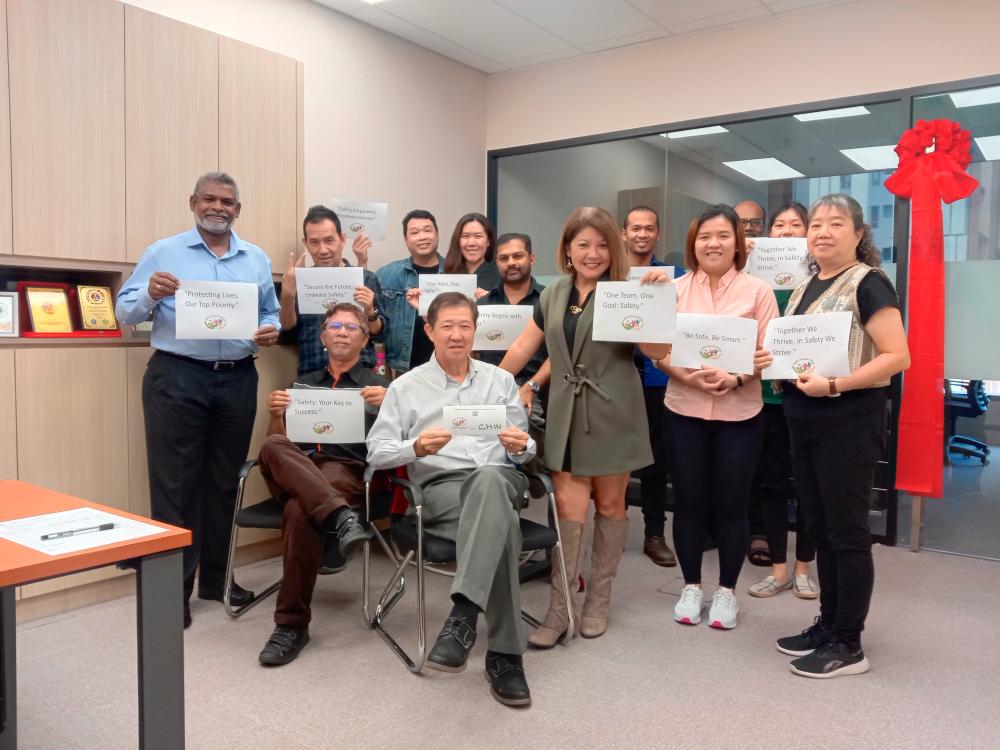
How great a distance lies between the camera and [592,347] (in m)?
3.04

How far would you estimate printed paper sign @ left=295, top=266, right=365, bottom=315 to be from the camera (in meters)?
3.74

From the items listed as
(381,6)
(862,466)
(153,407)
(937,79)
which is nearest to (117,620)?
(153,407)

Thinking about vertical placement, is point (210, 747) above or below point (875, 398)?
below

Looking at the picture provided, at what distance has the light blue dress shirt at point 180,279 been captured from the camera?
3256 millimetres

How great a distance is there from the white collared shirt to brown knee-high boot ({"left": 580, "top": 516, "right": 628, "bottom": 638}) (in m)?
0.46

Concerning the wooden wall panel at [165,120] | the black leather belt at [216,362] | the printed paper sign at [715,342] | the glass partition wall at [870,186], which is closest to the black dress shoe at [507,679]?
the printed paper sign at [715,342]

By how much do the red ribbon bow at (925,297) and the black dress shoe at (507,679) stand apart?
2.77m

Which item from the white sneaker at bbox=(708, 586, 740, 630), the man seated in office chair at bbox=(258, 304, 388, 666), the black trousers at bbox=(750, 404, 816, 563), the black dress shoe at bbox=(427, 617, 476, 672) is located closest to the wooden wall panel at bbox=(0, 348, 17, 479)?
the man seated in office chair at bbox=(258, 304, 388, 666)

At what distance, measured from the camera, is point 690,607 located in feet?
10.9

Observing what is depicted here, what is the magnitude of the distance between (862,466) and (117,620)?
297 cm

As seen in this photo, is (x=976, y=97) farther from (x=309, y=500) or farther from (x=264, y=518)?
(x=264, y=518)

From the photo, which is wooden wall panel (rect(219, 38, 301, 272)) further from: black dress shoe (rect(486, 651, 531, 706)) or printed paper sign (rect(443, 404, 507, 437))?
black dress shoe (rect(486, 651, 531, 706))

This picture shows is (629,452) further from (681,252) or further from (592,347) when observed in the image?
(681,252)

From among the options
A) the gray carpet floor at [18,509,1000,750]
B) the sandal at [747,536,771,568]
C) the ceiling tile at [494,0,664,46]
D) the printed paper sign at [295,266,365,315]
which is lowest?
the gray carpet floor at [18,509,1000,750]
